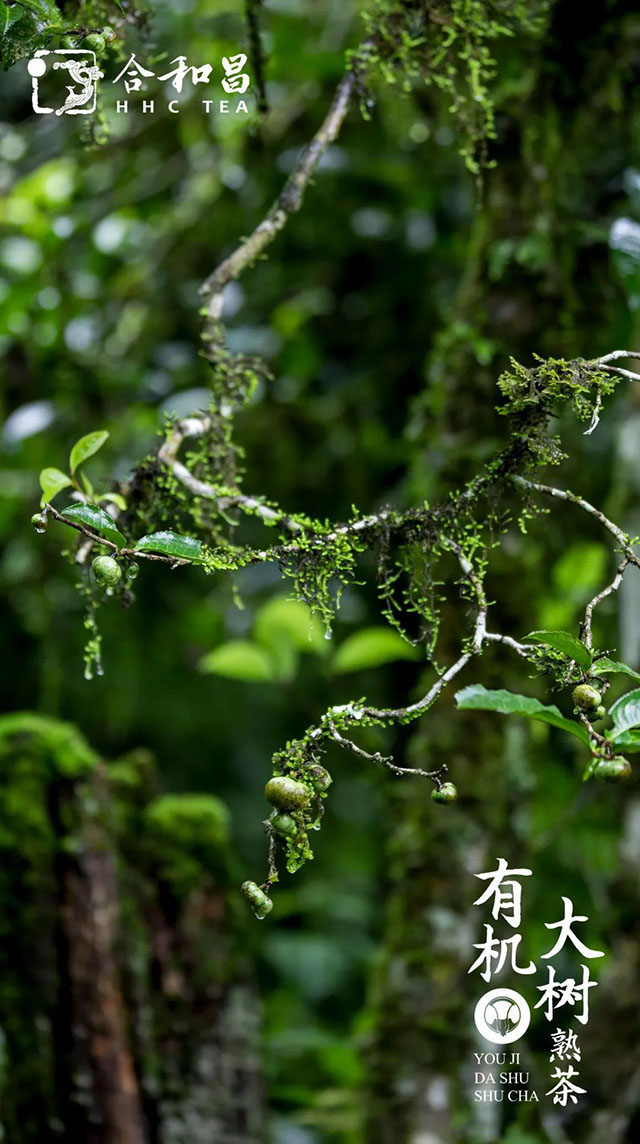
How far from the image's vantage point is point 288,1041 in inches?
73.4

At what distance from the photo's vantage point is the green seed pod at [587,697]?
650 millimetres

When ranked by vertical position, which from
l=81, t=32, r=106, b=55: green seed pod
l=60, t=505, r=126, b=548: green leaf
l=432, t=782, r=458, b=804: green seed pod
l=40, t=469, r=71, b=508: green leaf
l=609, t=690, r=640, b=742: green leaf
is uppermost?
l=81, t=32, r=106, b=55: green seed pod

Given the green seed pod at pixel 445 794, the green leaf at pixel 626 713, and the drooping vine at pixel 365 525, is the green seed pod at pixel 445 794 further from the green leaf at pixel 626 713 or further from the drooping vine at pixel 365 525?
the green leaf at pixel 626 713

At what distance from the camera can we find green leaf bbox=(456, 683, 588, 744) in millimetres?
646

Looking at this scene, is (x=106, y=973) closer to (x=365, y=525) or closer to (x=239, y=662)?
(x=239, y=662)

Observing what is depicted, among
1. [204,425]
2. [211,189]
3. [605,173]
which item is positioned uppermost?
[211,189]

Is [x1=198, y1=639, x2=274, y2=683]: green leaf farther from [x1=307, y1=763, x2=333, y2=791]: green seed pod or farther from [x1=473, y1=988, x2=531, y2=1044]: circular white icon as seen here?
[x1=307, y1=763, x2=333, y2=791]: green seed pod

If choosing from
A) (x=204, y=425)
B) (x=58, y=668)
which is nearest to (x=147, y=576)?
(x=58, y=668)

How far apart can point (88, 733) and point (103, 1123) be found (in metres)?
1.39

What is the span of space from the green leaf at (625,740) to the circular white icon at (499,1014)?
0.71 meters

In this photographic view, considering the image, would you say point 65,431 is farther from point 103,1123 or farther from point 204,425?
point 103,1123

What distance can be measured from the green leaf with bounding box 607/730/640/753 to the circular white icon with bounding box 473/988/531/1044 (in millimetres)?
712

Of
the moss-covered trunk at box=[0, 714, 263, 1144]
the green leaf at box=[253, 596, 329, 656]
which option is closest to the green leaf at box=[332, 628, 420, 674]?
the green leaf at box=[253, 596, 329, 656]

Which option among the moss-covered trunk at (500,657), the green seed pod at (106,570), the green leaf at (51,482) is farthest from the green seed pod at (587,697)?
the moss-covered trunk at (500,657)
